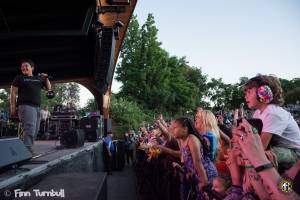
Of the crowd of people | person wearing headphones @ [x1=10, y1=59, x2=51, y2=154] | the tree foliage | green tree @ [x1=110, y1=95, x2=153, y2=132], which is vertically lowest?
the crowd of people

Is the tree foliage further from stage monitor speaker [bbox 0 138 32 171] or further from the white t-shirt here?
the white t-shirt

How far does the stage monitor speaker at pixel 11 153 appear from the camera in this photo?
259 cm

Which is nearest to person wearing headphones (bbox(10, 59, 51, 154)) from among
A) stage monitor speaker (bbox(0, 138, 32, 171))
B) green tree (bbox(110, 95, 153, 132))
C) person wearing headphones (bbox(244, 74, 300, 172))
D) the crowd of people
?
stage monitor speaker (bbox(0, 138, 32, 171))

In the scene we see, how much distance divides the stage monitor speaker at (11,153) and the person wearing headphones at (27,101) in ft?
4.54

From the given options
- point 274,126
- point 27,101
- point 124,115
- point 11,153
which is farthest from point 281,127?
point 124,115

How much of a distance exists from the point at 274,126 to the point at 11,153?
7.54 ft

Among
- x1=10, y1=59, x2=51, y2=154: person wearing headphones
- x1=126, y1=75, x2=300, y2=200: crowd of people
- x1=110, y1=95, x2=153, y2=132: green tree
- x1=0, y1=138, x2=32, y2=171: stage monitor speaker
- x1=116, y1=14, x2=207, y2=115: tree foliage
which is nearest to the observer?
x1=126, y1=75, x2=300, y2=200: crowd of people

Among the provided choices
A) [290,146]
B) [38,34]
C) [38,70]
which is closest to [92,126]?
[38,70]

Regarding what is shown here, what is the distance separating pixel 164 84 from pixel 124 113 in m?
16.3

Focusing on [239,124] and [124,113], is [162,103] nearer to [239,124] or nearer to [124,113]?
[124,113]

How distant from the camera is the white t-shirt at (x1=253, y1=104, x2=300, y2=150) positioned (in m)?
2.30

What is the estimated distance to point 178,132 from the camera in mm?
3754

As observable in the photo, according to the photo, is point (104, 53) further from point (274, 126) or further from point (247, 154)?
point (247, 154)

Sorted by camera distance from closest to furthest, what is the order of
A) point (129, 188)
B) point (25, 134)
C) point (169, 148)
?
point (25, 134), point (169, 148), point (129, 188)
